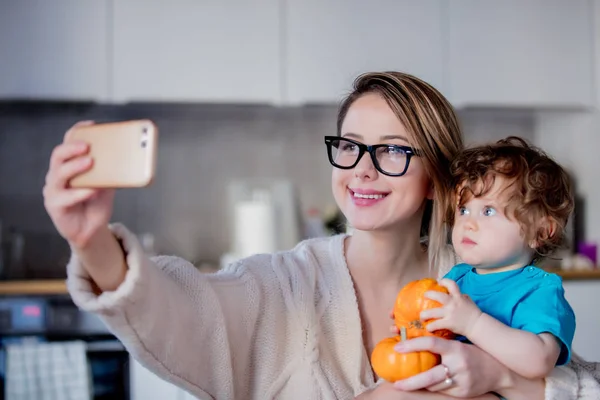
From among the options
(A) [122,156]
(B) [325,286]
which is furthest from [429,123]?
(A) [122,156]

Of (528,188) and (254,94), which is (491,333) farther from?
(254,94)

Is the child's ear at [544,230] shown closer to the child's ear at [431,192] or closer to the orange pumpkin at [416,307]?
the orange pumpkin at [416,307]

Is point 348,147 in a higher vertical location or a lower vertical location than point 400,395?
higher

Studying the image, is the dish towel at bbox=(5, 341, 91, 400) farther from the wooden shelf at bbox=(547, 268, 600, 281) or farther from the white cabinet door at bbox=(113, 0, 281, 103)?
the wooden shelf at bbox=(547, 268, 600, 281)

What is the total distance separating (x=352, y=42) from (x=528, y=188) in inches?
87.7

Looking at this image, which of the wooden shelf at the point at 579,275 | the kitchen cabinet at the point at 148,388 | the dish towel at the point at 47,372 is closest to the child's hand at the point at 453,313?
the kitchen cabinet at the point at 148,388

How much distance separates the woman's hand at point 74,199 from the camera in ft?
2.67

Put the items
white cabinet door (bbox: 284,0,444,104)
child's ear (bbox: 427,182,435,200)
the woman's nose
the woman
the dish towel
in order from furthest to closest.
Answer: white cabinet door (bbox: 284,0,444,104), the dish towel, child's ear (bbox: 427,182,435,200), the woman's nose, the woman

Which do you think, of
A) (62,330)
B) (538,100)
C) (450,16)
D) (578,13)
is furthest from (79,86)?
(578,13)

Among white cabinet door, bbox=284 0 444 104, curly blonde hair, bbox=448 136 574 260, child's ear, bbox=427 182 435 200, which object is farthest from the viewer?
white cabinet door, bbox=284 0 444 104

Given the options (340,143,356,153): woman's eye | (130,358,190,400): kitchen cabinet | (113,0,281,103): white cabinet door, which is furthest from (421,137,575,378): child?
(113,0,281,103): white cabinet door

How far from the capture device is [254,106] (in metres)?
3.35

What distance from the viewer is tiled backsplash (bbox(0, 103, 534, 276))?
11.0ft

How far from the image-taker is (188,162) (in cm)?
352
